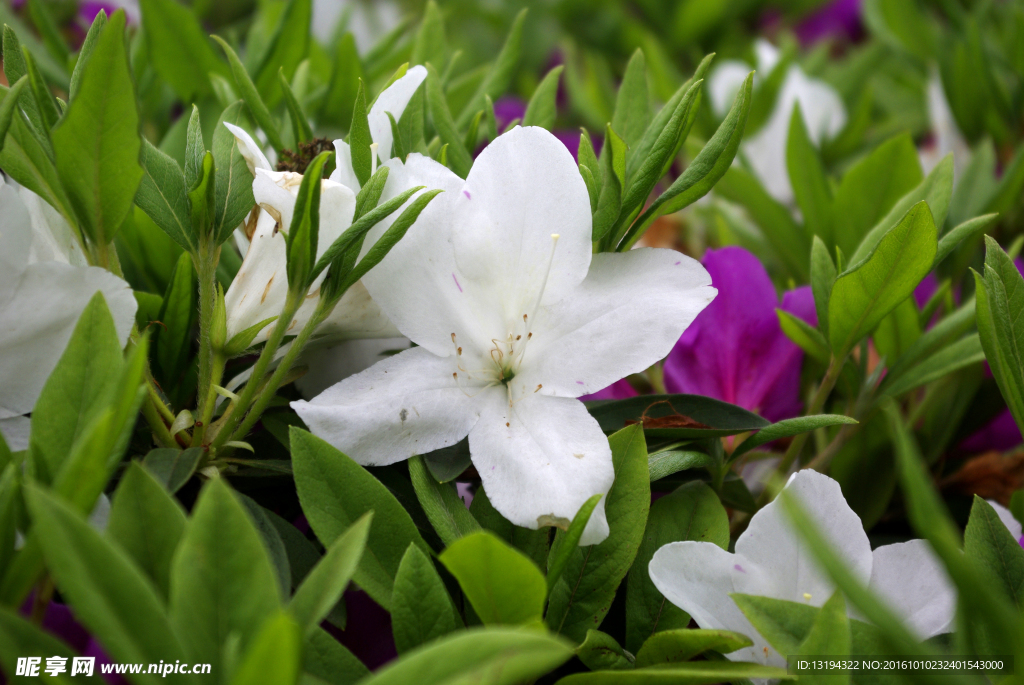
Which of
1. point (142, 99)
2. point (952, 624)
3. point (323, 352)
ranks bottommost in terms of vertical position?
point (952, 624)

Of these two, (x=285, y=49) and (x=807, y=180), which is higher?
(x=285, y=49)

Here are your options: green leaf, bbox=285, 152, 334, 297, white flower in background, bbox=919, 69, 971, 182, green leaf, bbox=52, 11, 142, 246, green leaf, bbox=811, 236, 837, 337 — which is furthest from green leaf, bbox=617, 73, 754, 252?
white flower in background, bbox=919, 69, 971, 182

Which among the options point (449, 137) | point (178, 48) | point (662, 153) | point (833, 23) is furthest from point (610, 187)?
point (833, 23)

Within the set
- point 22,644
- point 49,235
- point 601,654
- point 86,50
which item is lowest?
point 601,654

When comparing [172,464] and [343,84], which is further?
[343,84]

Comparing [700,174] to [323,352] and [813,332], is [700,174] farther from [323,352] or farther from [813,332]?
[323,352]

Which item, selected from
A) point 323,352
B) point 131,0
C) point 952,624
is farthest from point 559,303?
point 131,0

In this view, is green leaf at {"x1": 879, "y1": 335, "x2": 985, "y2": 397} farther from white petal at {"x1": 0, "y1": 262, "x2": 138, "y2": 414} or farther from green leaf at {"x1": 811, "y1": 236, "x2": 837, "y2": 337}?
white petal at {"x1": 0, "y1": 262, "x2": 138, "y2": 414}

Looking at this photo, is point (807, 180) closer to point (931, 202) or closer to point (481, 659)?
point (931, 202)
